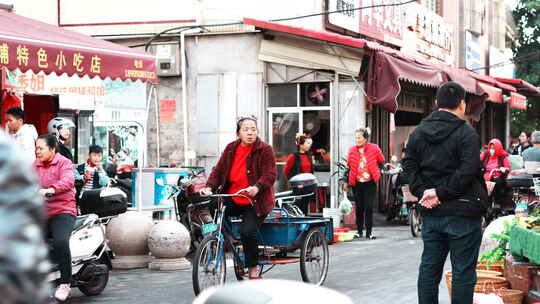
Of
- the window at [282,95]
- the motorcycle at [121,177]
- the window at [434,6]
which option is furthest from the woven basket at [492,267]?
the window at [434,6]

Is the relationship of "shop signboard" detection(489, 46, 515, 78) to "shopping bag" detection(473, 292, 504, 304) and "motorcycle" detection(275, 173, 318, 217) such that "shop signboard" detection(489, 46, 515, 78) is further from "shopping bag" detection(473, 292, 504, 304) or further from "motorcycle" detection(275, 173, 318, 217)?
"shopping bag" detection(473, 292, 504, 304)

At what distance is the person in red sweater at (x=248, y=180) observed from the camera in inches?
356

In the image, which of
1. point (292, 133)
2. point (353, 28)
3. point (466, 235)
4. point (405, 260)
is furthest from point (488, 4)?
point (466, 235)

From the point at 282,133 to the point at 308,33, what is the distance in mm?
2982

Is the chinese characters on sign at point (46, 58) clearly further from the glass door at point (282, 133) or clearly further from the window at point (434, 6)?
the window at point (434, 6)

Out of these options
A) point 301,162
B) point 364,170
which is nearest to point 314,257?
point 364,170

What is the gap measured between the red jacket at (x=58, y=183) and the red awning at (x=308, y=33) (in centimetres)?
1004

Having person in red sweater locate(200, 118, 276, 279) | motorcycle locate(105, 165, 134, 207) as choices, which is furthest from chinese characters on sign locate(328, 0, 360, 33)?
person in red sweater locate(200, 118, 276, 279)

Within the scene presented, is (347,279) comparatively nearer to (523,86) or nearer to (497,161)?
(497,161)

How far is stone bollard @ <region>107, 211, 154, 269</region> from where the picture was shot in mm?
11914

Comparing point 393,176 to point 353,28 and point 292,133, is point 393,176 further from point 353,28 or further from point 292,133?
point 353,28

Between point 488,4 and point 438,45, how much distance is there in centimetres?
991

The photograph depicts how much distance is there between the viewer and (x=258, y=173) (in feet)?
30.1

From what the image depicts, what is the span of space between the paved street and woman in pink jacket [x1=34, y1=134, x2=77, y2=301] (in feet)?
3.35
